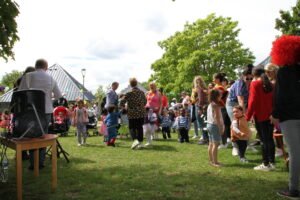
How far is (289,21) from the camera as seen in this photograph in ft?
112

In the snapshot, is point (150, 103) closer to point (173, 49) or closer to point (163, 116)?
point (163, 116)

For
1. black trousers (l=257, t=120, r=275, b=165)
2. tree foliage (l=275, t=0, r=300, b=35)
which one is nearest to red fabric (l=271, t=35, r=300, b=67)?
black trousers (l=257, t=120, r=275, b=165)

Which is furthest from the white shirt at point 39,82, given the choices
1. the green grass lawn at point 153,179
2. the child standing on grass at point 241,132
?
the child standing on grass at point 241,132

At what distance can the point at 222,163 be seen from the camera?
7.91 m

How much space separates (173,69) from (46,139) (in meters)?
49.5

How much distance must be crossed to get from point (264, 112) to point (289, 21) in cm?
2992

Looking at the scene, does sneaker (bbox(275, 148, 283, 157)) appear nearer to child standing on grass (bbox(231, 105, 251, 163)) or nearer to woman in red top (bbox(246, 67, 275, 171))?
child standing on grass (bbox(231, 105, 251, 163))

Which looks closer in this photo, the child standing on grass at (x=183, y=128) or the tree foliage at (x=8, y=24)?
the tree foliage at (x=8, y=24)

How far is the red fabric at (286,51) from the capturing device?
5141 millimetres

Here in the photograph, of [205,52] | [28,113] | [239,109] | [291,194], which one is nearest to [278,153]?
[239,109]

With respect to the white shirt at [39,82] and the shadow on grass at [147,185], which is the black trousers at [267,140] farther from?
the white shirt at [39,82]

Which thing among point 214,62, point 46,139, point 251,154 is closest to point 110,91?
point 251,154

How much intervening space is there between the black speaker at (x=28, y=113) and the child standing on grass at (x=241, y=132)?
161 inches

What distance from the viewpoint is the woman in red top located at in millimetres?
6992
